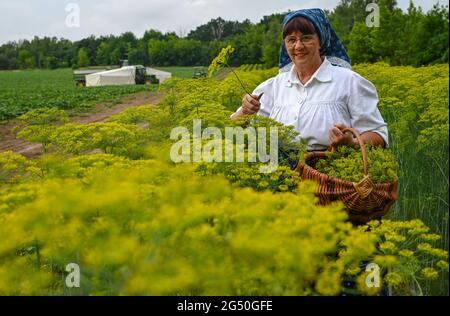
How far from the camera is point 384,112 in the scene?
19.7 feet

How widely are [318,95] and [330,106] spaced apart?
113 millimetres

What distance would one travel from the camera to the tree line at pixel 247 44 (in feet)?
64.7

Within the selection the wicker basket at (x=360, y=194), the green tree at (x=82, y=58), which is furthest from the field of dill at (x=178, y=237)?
the green tree at (x=82, y=58)

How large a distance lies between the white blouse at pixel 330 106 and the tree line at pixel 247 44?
143cm

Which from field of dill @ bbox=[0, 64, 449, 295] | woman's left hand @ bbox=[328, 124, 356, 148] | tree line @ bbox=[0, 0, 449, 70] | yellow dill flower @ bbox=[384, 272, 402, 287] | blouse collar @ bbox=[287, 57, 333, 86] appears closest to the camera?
field of dill @ bbox=[0, 64, 449, 295]

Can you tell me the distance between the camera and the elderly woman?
117 inches

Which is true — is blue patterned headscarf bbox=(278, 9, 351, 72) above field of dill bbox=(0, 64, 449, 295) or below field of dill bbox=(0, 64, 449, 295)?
above

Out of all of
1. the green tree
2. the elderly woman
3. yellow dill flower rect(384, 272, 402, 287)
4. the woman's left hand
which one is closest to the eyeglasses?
the elderly woman

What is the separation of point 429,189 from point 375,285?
2392 millimetres

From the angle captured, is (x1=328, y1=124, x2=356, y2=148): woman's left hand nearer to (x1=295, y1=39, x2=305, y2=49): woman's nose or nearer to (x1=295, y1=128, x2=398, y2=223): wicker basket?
(x1=295, y1=128, x2=398, y2=223): wicker basket

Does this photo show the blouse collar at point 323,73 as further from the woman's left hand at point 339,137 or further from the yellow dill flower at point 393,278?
the yellow dill flower at point 393,278

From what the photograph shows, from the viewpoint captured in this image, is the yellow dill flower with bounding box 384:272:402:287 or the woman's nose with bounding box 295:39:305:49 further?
the woman's nose with bounding box 295:39:305:49

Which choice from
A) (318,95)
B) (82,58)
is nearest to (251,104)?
(318,95)

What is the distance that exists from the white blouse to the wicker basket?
58 cm
